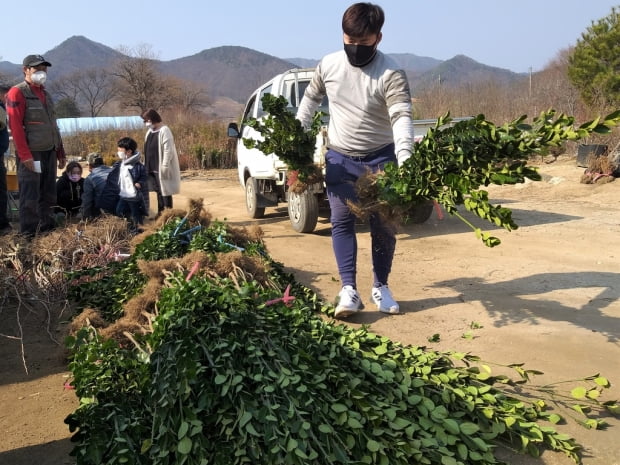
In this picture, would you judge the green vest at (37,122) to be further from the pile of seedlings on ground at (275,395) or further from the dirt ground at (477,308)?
the pile of seedlings on ground at (275,395)

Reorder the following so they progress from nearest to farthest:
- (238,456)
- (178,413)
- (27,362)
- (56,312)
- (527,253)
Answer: (238,456) < (178,413) < (27,362) < (56,312) < (527,253)

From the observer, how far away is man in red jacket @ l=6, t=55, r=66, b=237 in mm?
5730

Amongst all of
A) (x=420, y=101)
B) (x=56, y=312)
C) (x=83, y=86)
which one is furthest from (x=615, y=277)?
(x=83, y=86)

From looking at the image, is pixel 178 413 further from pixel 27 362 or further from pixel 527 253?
pixel 527 253

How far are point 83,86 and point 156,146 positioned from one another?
76443 mm

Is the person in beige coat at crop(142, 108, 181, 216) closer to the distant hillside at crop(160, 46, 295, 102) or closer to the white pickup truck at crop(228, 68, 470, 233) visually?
the white pickup truck at crop(228, 68, 470, 233)

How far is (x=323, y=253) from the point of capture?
6.30m

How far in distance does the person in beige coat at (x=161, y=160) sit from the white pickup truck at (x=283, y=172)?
3.36 feet

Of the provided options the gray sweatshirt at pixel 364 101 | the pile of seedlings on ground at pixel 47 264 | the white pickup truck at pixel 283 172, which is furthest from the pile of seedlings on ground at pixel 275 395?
the white pickup truck at pixel 283 172

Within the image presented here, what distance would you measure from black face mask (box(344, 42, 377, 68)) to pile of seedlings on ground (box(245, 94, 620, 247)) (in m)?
0.80

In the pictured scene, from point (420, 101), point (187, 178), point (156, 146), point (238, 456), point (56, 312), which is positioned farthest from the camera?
point (420, 101)

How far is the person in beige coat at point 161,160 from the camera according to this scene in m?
7.22

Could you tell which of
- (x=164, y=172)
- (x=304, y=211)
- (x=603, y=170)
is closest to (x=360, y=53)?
(x=304, y=211)

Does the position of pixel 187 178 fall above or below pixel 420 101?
below
